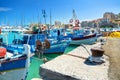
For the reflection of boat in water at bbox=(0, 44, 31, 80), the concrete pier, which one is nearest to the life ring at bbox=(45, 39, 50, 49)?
the reflection of boat in water at bbox=(0, 44, 31, 80)

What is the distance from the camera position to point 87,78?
497 cm

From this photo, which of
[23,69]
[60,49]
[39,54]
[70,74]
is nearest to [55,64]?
[70,74]

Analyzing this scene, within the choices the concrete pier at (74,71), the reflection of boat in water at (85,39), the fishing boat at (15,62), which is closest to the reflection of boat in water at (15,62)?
the fishing boat at (15,62)

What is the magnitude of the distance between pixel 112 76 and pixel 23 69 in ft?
21.4

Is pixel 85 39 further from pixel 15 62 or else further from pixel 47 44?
pixel 15 62

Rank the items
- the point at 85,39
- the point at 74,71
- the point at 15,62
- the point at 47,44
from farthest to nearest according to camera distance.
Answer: the point at 85,39 → the point at 47,44 → the point at 15,62 → the point at 74,71

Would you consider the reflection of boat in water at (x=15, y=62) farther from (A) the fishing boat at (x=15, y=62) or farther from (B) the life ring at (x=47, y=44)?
(B) the life ring at (x=47, y=44)

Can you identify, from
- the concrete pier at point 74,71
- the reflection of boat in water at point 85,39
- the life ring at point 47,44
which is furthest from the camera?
the reflection of boat in water at point 85,39

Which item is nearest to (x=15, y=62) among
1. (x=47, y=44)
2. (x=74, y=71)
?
(x=74, y=71)

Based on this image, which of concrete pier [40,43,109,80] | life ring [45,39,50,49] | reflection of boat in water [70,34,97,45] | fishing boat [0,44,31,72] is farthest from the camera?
reflection of boat in water [70,34,97,45]

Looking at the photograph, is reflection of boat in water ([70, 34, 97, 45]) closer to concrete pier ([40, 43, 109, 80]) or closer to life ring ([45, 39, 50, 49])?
life ring ([45, 39, 50, 49])

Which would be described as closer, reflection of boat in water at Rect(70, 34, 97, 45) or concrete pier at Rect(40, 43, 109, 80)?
concrete pier at Rect(40, 43, 109, 80)

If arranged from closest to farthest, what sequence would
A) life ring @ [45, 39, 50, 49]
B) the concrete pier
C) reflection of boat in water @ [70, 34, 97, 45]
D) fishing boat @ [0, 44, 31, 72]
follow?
the concrete pier, fishing boat @ [0, 44, 31, 72], life ring @ [45, 39, 50, 49], reflection of boat in water @ [70, 34, 97, 45]

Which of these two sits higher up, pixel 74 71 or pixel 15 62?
pixel 74 71
